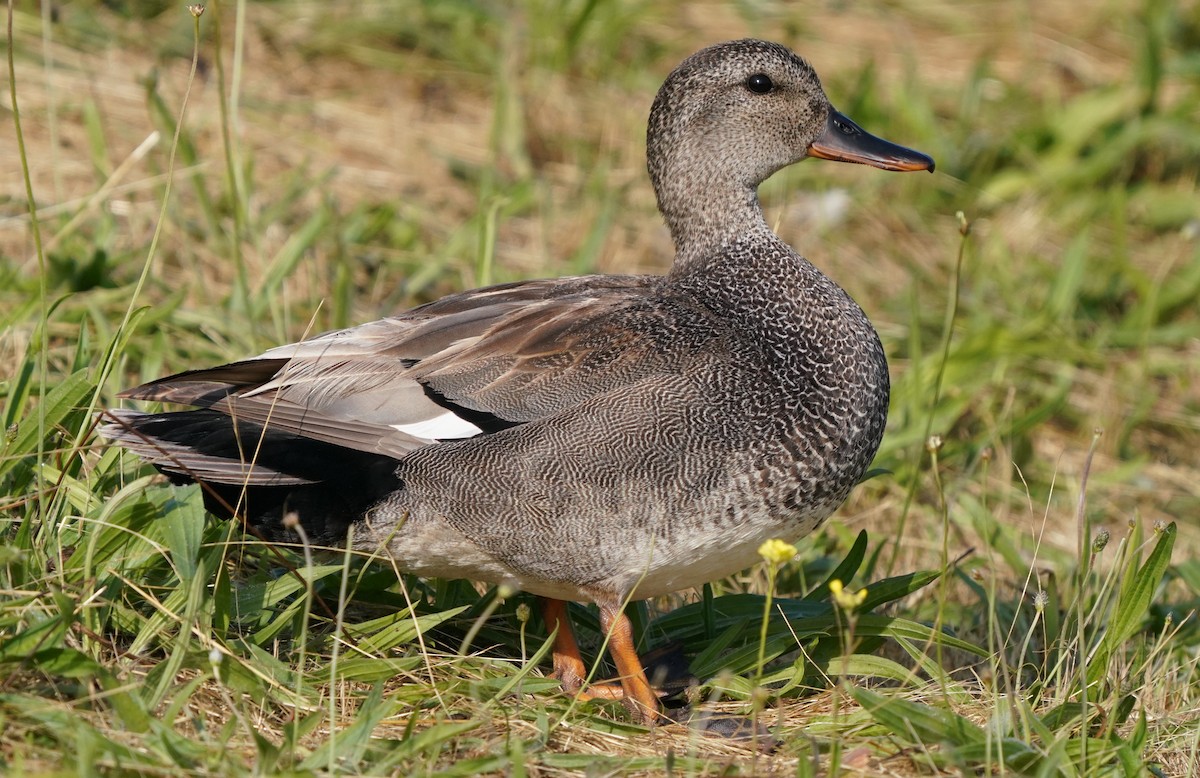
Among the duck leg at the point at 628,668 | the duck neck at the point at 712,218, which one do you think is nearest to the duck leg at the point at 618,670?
the duck leg at the point at 628,668

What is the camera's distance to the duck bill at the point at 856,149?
362 centimetres

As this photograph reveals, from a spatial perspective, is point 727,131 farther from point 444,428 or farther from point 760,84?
point 444,428

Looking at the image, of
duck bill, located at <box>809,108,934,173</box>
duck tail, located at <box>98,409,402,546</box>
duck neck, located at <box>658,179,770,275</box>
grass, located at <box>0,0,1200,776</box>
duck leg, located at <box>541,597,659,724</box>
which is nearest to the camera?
grass, located at <box>0,0,1200,776</box>

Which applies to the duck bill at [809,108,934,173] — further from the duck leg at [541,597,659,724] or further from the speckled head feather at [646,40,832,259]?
the duck leg at [541,597,659,724]

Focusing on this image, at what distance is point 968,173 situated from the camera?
21.1 feet

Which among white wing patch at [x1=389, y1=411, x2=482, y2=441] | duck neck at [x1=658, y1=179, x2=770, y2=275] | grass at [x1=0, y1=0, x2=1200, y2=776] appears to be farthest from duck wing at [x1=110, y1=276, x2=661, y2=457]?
duck neck at [x1=658, y1=179, x2=770, y2=275]

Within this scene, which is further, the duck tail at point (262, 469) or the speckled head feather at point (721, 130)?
the speckled head feather at point (721, 130)

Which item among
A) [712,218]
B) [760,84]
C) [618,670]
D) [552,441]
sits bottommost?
[618,670]

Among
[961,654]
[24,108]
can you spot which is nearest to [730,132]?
[961,654]

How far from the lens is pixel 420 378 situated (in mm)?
2998

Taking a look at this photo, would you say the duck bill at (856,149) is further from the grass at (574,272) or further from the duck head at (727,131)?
the grass at (574,272)

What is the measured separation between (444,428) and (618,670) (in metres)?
0.67

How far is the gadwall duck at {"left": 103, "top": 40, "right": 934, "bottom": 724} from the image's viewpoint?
291 cm

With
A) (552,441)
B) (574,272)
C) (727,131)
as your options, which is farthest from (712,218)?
(574,272)
